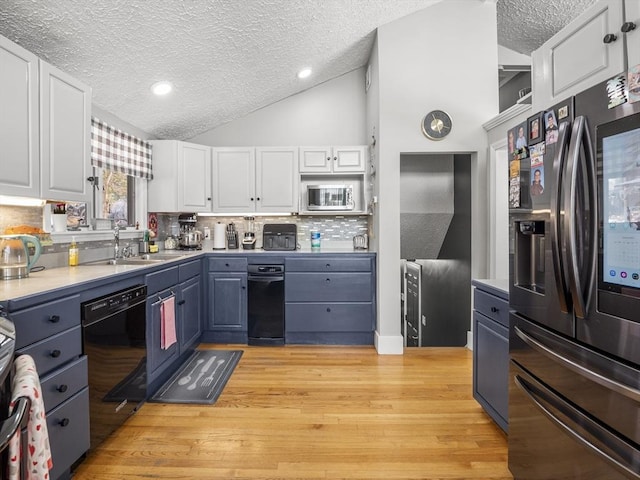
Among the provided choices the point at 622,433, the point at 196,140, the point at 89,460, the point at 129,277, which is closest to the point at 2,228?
the point at 129,277

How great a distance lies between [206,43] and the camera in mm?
2684

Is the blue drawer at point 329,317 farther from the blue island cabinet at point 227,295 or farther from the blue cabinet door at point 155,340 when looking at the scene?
the blue cabinet door at point 155,340

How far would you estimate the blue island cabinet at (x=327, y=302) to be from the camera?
140 inches

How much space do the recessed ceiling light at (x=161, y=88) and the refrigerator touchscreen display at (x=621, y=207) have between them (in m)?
3.04

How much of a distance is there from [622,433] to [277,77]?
368cm

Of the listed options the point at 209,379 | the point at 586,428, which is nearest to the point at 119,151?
the point at 209,379

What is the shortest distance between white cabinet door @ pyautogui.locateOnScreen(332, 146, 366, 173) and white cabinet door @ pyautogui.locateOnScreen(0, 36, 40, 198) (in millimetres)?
2656

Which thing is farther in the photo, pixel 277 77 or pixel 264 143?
pixel 264 143

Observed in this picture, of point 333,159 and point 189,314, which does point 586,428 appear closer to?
point 189,314

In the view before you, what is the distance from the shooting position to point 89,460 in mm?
1804

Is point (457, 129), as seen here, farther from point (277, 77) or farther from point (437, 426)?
point (437, 426)

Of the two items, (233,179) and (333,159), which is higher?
(333,159)

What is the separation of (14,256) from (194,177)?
85.3 inches

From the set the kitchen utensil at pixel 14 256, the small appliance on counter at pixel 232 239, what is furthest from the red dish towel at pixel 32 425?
the small appliance on counter at pixel 232 239
